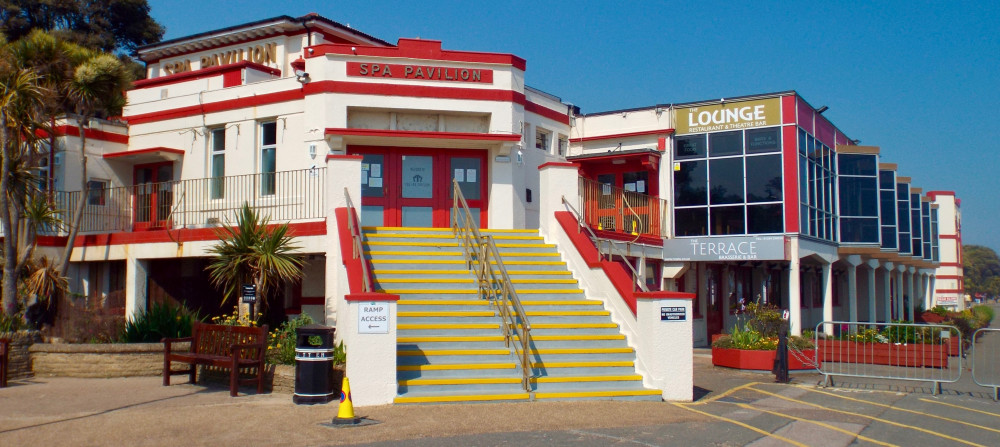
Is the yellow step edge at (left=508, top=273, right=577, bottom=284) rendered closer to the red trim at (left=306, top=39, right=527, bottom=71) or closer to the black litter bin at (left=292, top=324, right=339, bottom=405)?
the black litter bin at (left=292, top=324, right=339, bottom=405)

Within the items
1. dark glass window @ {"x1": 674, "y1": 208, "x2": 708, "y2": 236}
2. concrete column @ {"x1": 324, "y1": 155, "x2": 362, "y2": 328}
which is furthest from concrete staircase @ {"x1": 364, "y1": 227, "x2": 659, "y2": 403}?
dark glass window @ {"x1": 674, "y1": 208, "x2": 708, "y2": 236}

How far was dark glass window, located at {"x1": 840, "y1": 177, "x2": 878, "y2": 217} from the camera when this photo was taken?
2619cm

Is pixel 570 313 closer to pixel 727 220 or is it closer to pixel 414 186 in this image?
pixel 414 186

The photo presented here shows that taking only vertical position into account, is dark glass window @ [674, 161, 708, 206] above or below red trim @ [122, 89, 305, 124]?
below

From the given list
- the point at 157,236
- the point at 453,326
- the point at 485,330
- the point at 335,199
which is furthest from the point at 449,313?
the point at 157,236

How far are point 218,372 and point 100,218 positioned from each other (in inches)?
324

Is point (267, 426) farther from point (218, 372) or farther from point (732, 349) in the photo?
point (732, 349)

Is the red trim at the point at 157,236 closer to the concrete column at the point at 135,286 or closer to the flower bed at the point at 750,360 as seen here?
the concrete column at the point at 135,286

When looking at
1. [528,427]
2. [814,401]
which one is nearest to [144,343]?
[528,427]

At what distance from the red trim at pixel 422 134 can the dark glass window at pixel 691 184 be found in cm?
678

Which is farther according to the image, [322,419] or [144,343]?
[144,343]

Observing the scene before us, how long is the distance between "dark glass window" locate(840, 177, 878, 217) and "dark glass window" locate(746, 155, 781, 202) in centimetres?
534

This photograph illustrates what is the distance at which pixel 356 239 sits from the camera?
44.3 feet

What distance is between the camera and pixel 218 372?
13469 millimetres
